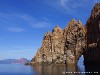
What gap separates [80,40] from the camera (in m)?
172

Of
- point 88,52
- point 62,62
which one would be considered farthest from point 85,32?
point 62,62

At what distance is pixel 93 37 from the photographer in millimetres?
155875

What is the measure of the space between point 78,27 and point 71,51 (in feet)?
58.2

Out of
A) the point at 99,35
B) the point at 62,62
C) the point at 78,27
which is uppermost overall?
the point at 78,27

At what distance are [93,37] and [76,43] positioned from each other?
19.8 meters

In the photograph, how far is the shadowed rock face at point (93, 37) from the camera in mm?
141250

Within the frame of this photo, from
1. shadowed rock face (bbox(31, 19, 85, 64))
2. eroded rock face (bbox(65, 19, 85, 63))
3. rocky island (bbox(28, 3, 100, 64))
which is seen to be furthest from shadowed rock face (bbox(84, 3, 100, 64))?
shadowed rock face (bbox(31, 19, 85, 64))

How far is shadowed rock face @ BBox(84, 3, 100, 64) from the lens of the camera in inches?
5561

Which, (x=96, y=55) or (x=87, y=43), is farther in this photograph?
(x=87, y=43)

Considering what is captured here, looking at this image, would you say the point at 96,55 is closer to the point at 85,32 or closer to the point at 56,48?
the point at 85,32

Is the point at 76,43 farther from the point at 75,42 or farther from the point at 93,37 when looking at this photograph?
the point at 93,37

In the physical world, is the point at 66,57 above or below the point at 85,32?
below

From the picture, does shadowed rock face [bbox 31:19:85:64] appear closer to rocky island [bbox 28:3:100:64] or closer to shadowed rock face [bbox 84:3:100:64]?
rocky island [bbox 28:3:100:64]

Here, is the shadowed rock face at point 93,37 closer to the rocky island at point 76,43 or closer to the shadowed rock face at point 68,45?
the rocky island at point 76,43
